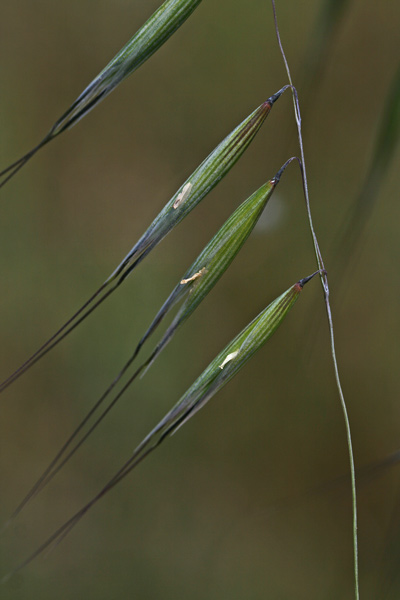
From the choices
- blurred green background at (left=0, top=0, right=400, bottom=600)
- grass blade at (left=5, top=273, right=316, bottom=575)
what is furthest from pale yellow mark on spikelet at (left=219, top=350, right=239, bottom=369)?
blurred green background at (left=0, top=0, right=400, bottom=600)

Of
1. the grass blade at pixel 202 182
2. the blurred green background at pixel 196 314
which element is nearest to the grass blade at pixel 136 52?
the grass blade at pixel 202 182

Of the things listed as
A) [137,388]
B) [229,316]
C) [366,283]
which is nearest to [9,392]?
[137,388]

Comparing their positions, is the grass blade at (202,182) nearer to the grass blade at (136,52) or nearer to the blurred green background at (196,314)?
the grass blade at (136,52)

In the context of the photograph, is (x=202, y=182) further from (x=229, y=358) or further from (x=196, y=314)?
(x=196, y=314)

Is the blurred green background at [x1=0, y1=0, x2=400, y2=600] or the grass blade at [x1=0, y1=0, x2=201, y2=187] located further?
the blurred green background at [x1=0, y1=0, x2=400, y2=600]

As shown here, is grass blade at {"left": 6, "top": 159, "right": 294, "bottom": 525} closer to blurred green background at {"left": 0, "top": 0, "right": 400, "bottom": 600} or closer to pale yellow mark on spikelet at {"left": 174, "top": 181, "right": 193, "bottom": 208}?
pale yellow mark on spikelet at {"left": 174, "top": 181, "right": 193, "bottom": 208}

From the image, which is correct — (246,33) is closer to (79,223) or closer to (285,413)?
(79,223)
